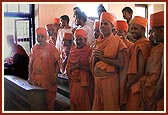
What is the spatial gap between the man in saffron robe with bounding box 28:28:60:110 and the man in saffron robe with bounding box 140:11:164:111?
0.67m

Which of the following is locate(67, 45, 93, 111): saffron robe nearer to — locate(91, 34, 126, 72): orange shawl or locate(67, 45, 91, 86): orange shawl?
locate(67, 45, 91, 86): orange shawl

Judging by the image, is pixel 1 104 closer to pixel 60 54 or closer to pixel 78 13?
pixel 60 54

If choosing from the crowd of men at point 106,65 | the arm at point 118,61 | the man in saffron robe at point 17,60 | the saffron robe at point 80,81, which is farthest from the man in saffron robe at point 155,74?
the man in saffron robe at point 17,60

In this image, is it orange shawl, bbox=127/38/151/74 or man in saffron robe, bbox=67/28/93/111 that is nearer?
orange shawl, bbox=127/38/151/74

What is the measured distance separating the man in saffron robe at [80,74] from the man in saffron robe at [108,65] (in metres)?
0.13

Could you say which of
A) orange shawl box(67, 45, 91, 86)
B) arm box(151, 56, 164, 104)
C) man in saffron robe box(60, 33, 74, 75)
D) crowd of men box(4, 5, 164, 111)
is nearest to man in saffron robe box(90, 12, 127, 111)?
crowd of men box(4, 5, 164, 111)

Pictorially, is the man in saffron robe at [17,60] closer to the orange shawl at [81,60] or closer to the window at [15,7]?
the window at [15,7]

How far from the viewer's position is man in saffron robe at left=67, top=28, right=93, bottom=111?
168cm

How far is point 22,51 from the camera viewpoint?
181cm

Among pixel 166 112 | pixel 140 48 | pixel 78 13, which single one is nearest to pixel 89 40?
pixel 78 13

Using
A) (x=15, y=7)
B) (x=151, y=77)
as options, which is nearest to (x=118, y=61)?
(x=151, y=77)

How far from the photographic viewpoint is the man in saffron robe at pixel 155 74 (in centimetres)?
135

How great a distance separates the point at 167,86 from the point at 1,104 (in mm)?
822

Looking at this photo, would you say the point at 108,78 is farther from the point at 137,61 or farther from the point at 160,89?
the point at 160,89
